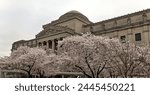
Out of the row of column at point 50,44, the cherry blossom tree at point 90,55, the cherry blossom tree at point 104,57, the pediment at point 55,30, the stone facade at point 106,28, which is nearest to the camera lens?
the cherry blossom tree at point 104,57

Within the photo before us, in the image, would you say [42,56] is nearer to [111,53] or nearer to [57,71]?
[57,71]

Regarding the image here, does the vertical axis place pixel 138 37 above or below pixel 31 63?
above

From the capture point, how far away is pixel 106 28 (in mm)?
61906

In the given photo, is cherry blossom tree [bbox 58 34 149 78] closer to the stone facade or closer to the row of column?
the stone facade

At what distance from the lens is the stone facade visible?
52.6m

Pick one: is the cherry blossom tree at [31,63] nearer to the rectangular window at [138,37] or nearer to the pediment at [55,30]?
the pediment at [55,30]

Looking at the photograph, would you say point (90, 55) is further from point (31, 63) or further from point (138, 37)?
point (138, 37)

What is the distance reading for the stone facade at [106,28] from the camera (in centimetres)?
5259

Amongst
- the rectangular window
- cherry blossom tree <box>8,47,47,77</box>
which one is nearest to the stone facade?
the rectangular window

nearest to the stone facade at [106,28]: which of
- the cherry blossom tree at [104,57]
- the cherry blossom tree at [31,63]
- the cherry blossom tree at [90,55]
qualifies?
the cherry blossom tree at [31,63]

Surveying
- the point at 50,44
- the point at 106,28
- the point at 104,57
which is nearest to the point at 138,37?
the point at 106,28

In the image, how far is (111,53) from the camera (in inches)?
1121

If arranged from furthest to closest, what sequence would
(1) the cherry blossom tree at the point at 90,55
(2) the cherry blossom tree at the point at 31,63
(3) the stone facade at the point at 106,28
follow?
(3) the stone facade at the point at 106,28 < (2) the cherry blossom tree at the point at 31,63 < (1) the cherry blossom tree at the point at 90,55

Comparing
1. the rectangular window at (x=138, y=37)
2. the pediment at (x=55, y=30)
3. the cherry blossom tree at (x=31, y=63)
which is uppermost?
the pediment at (x=55, y=30)
